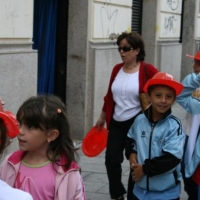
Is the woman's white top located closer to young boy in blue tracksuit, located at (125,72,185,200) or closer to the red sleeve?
the red sleeve

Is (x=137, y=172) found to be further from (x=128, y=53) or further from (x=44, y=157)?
(x=128, y=53)

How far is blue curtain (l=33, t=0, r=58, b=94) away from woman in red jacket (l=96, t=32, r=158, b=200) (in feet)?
8.86

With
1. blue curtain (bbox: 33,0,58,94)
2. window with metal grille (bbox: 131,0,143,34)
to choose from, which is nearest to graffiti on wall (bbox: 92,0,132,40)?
blue curtain (bbox: 33,0,58,94)

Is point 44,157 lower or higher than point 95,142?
higher

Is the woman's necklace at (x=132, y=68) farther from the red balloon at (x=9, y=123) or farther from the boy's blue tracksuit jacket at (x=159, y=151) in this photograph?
the red balloon at (x=9, y=123)

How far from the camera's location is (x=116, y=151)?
18.6ft

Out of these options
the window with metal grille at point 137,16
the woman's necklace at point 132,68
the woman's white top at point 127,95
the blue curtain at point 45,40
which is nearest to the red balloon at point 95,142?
the woman's white top at point 127,95

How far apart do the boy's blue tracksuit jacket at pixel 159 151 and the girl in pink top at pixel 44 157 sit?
3.45ft

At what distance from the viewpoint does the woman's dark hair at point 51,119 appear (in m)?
3.02

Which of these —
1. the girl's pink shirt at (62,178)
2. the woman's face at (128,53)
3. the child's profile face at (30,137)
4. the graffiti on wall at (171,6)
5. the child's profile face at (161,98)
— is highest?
the graffiti on wall at (171,6)

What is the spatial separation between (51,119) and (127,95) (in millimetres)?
2571

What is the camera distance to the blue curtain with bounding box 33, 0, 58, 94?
8250mm

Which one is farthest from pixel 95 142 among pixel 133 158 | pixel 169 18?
pixel 169 18

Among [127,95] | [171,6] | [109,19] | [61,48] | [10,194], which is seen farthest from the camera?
[171,6]
